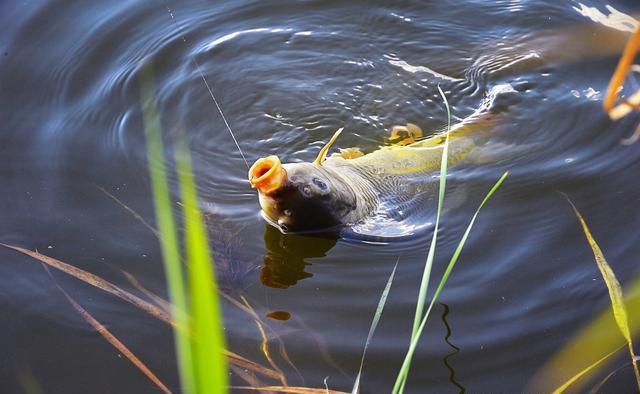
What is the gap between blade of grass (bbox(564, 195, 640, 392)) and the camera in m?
3.40

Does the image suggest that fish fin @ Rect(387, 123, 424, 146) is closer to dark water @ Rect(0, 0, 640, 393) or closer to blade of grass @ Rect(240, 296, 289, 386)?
dark water @ Rect(0, 0, 640, 393)

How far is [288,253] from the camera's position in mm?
4211

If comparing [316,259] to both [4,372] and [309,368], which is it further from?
[4,372]

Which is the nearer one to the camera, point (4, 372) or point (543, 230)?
point (4, 372)

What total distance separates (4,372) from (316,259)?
1.57 m

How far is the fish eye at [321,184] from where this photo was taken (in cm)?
395

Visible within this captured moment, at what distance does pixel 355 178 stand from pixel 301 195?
0.60 meters

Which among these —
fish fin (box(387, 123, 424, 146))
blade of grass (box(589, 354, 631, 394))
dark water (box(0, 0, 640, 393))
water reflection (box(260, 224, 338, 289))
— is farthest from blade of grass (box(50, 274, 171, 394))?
fish fin (box(387, 123, 424, 146))

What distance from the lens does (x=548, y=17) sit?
5.98 metres

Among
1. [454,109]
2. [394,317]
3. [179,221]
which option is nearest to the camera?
[394,317]

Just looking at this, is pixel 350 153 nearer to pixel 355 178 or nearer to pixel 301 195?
pixel 355 178

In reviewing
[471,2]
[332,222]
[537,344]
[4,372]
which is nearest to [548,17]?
[471,2]

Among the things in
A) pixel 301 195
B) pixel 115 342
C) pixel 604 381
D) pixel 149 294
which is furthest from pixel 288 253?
pixel 604 381

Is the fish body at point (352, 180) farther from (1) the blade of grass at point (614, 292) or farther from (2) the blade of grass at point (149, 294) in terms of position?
(1) the blade of grass at point (614, 292)
